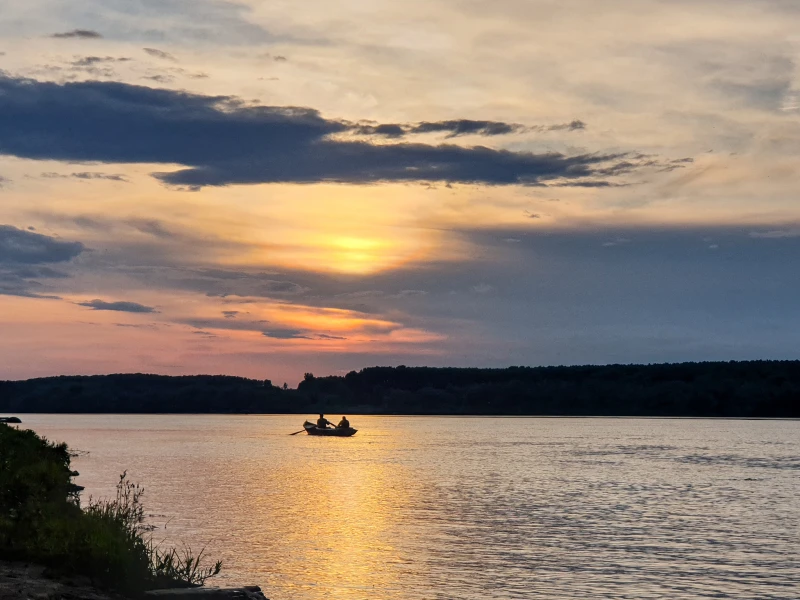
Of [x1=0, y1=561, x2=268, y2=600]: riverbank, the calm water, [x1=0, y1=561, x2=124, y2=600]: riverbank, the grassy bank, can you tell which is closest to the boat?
the calm water

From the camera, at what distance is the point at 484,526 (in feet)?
159

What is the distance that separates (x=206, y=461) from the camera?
109 metres

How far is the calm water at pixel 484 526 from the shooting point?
108 ft

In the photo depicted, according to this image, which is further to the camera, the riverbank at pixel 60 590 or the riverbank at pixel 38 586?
the riverbank at pixel 60 590

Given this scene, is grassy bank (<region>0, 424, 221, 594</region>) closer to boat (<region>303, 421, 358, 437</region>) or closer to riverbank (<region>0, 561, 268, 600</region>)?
riverbank (<region>0, 561, 268, 600</region>)

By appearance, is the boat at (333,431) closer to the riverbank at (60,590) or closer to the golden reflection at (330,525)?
the golden reflection at (330,525)

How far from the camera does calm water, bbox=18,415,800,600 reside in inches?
1294

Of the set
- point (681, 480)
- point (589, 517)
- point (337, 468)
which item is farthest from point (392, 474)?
point (589, 517)

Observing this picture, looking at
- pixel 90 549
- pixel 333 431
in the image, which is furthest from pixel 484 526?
pixel 333 431

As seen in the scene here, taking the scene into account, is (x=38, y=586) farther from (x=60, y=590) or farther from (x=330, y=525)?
(x=330, y=525)

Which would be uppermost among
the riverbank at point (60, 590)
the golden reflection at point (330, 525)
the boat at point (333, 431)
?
the riverbank at point (60, 590)

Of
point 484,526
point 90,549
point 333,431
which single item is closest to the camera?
point 90,549

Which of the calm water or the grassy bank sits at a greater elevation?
the grassy bank

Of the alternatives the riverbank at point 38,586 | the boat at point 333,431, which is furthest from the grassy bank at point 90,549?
the boat at point 333,431
